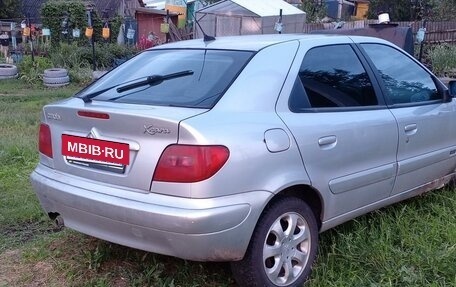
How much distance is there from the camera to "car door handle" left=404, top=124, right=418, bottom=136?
381 cm

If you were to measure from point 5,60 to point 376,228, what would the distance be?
15.5 m

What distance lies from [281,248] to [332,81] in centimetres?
115

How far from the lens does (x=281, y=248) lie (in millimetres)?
3051

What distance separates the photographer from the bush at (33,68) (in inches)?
559

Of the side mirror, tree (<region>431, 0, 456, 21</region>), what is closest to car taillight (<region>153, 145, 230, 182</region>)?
the side mirror

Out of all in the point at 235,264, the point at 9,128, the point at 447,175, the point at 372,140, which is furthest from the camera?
the point at 9,128

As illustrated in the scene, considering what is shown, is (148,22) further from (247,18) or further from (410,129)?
(410,129)

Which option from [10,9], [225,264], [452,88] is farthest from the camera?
[10,9]

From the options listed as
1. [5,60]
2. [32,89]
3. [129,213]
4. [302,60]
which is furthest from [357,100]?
[5,60]

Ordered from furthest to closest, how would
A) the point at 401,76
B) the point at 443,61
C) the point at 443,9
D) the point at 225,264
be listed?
the point at 443,9 → the point at 443,61 → the point at 401,76 → the point at 225,264

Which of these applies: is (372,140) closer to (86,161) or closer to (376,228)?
(376,228)

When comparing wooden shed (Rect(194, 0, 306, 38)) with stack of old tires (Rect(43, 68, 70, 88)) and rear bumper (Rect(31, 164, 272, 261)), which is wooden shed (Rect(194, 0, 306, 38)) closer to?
stack of old tires (Rect(43, 68, 70, 88))

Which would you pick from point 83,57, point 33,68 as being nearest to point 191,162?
point 33,68

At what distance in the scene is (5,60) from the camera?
16.9 meters
